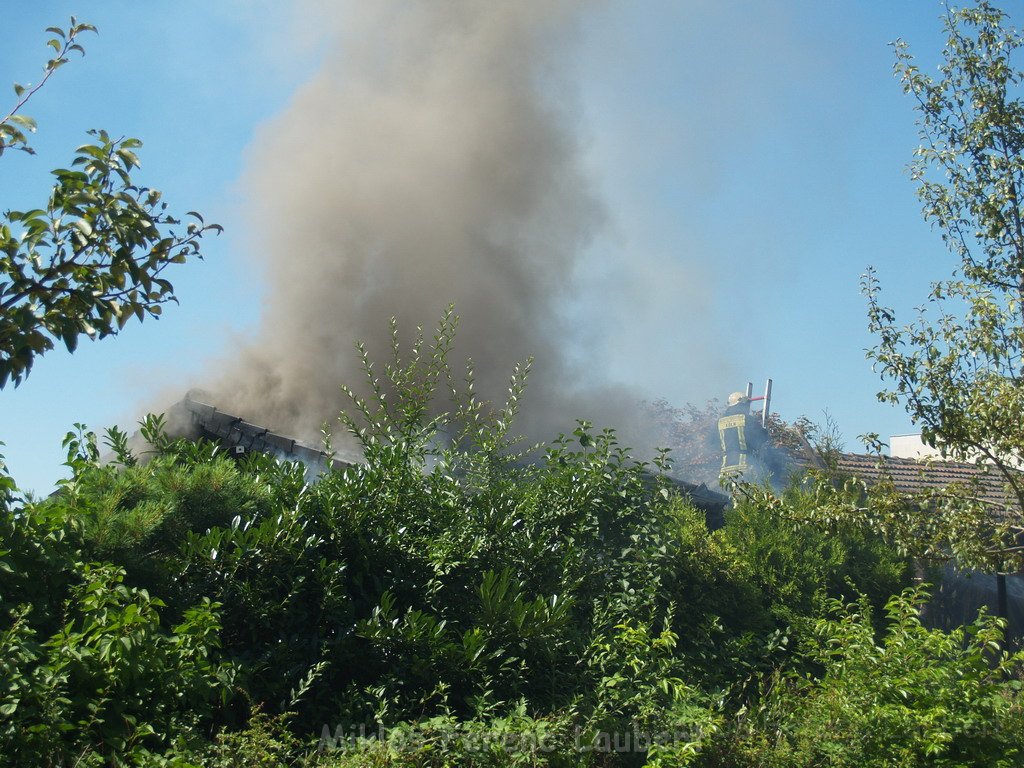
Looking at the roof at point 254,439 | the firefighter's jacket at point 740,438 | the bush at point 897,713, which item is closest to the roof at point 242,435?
the roof at point 254,439

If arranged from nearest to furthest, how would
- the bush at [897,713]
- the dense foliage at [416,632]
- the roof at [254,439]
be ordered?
the dense foliage at [416,632] < the bush at [897,713] < the roof at [254,439]

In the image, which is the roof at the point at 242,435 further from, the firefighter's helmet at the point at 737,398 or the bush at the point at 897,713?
the firefighter's helmet at the point at 737,398

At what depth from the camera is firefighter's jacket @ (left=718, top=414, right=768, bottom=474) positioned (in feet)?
60.8

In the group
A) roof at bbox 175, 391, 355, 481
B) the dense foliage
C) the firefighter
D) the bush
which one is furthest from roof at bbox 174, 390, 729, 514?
the firefighter

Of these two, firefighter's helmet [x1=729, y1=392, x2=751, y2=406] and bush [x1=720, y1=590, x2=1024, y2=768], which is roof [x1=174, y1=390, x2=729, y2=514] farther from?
firefighter's helmet [x1=729, y1=392, x2=751, y2=406]

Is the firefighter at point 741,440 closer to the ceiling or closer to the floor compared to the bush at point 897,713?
closer to the ceiling

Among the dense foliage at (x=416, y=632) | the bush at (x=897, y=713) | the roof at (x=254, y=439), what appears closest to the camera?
the dense foliage at (x=416, y=632)

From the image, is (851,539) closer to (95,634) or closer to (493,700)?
(493,700)

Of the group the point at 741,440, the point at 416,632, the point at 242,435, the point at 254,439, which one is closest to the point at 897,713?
the point at 416,632

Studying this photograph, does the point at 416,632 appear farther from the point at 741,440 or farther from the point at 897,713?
the point at 741,440

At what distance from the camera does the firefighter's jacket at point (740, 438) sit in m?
18.5

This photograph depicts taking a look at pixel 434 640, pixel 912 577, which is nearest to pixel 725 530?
pixel 912 577

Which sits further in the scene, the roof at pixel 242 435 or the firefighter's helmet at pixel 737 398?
the firefighter's helmet at pixel 737 398

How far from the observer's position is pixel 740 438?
1864 cm
